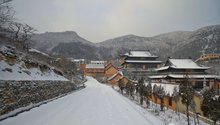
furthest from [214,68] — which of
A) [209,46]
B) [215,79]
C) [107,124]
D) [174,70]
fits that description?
[209,46]

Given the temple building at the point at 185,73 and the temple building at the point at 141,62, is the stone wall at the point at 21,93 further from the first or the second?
the temple building at the point at 141,62

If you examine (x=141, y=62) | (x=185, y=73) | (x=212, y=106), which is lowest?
(x=212, y=106)

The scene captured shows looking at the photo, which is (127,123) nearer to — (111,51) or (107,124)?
(107,124)

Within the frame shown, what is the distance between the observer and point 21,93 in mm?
12531

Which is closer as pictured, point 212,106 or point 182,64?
point 212,106

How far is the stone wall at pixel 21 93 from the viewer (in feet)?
34.7

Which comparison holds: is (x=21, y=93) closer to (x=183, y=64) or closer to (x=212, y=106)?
(x=212, y=106)

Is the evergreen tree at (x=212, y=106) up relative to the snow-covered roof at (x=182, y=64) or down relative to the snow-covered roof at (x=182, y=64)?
down

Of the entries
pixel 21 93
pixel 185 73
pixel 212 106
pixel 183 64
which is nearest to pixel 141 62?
pixel 183 64

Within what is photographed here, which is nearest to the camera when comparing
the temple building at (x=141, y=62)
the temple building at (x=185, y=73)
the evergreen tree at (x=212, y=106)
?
the evergreen tree at (x=212, y=106)

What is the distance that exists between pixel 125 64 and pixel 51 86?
46189mm

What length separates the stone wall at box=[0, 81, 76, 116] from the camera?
10.6 meters

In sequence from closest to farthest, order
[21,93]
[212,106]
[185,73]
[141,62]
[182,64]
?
1. [21,93]
2. [212,106]
3. [185,73]
4. [182,64]
5. [141,62]

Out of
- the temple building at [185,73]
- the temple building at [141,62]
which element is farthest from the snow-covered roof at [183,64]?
the temple building at [141,62]
